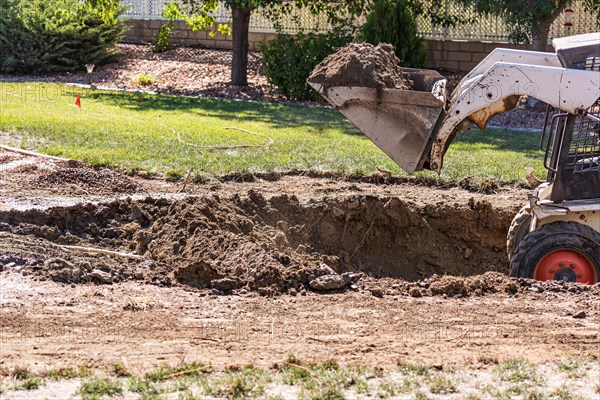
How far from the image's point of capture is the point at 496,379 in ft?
19.1

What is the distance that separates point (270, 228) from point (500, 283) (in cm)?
312

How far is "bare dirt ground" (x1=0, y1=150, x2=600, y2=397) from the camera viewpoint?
6469 mm

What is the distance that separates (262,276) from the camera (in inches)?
319

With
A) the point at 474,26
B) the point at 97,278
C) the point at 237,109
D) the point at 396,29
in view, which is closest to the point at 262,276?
the point at 97,278

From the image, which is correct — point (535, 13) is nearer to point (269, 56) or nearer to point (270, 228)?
point (269, 56)

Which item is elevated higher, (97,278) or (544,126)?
(544,126)

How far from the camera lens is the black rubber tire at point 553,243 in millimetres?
8133

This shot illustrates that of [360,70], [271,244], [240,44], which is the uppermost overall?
[360,70]

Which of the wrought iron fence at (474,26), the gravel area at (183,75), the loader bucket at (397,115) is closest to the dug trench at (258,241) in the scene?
the loader bucket at (397,115)

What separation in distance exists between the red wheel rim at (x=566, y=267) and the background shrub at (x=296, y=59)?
1332cm

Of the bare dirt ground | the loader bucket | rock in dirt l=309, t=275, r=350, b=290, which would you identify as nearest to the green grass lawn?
the bare dirt ground

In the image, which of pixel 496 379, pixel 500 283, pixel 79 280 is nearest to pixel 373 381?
pixel 496 379

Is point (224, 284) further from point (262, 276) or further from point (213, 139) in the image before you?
point (213, 139)

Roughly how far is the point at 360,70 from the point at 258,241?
199cm
